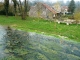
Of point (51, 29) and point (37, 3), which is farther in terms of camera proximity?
point (37, 3)

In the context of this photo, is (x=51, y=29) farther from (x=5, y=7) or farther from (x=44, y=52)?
(x=5, y=7)

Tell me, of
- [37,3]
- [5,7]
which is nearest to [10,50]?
[5,7]

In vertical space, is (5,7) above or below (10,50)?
above

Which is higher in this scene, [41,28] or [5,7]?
[5,7]

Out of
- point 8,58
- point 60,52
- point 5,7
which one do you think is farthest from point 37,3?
point 8,58

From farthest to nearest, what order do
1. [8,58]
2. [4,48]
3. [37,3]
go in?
1. [37,3]
2. [4,48]
3. [8,58]

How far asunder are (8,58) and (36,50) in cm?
548

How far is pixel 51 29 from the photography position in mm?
43500

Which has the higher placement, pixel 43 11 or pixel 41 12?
pixel 43 11

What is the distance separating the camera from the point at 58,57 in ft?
74.2

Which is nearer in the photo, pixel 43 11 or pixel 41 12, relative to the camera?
pixel 41 12

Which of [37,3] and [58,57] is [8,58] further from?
[37,3]

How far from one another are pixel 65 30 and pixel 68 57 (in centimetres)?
2003

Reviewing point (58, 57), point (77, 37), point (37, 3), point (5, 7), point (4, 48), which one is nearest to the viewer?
point (58, 57)
